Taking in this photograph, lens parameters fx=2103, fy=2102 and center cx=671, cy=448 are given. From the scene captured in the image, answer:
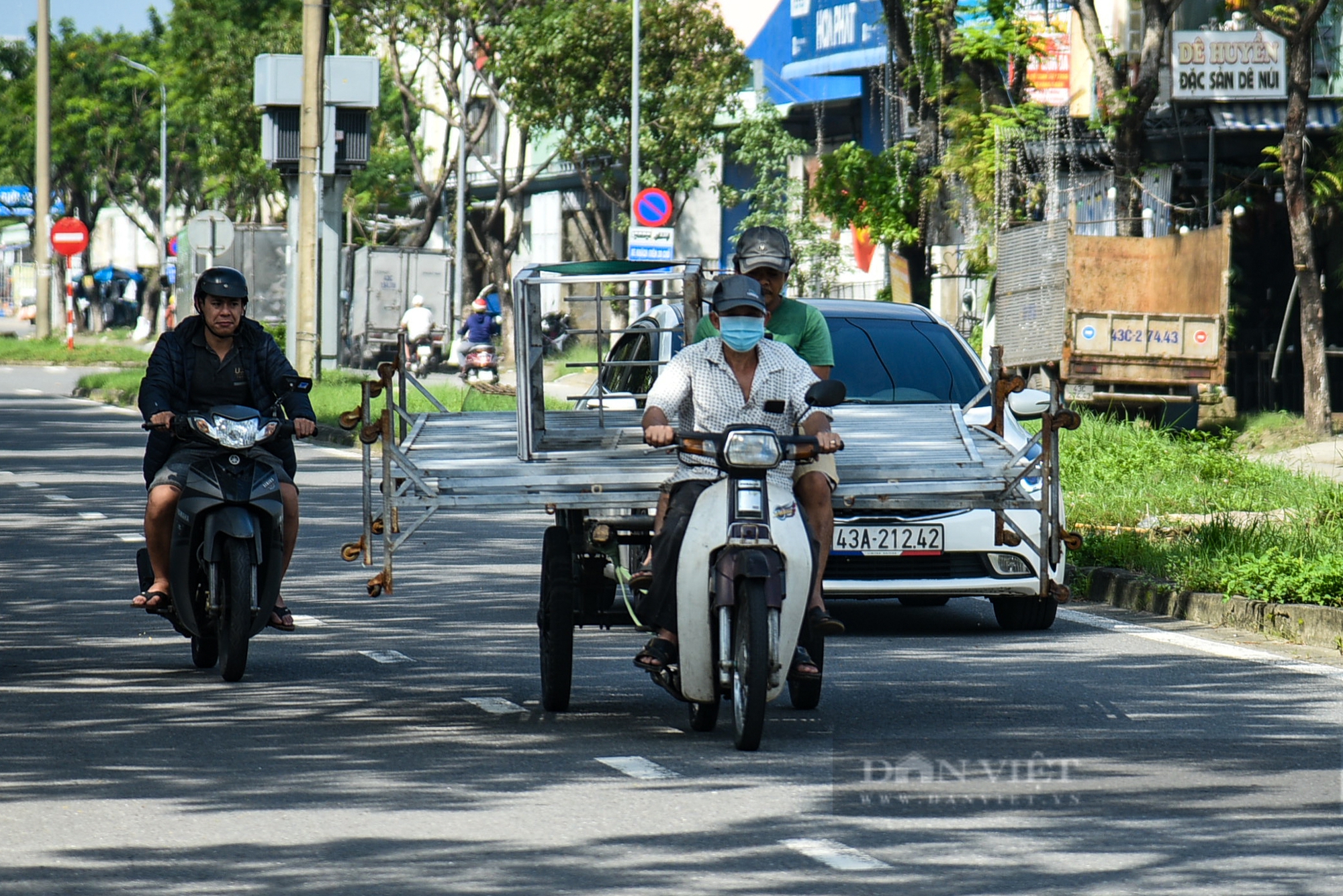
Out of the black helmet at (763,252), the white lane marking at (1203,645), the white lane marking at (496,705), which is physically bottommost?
the white lane marking at (1203,645)

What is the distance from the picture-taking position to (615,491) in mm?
7371

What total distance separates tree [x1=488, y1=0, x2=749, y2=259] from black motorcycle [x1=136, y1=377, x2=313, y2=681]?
3380cm

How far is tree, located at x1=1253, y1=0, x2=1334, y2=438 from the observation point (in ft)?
70.8

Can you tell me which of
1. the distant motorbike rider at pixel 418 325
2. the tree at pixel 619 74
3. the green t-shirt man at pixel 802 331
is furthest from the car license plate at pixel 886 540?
the tree at pixel 619 74

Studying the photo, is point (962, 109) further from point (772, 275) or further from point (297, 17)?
point (297, 17)

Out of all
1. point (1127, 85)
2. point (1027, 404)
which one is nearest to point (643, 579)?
point (1027, 404)

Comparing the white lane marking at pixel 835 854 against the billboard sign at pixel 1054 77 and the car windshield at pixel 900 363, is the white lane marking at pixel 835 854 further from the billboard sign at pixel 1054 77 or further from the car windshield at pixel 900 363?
the billboard sign at pixel 1054 77

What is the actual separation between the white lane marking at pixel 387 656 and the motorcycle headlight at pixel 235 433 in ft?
4.04

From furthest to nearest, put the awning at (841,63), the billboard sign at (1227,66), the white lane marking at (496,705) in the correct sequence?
1. the awning at (841,63)
2. the billboard sign at (1227,66)
3. the white lane marking at (496,705)

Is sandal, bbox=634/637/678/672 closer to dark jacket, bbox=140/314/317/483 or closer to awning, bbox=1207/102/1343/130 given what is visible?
dark jacket, bbox=140/314/317/483

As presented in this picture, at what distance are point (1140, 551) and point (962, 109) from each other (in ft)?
41.5

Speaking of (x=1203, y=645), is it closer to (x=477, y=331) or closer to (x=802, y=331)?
(x=802, y=331)

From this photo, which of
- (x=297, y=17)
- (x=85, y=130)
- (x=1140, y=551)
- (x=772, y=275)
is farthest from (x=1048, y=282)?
(x=85, y=130)

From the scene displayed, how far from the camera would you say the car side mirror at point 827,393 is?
6.79 meters
